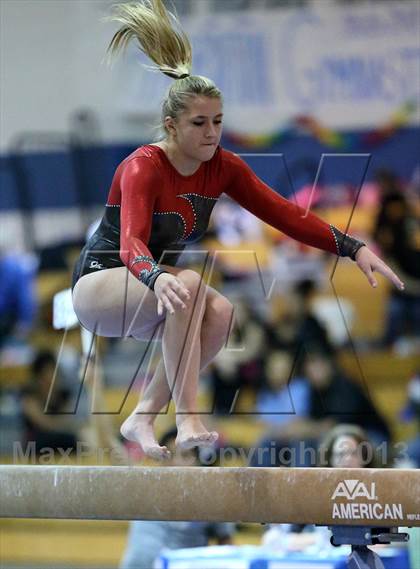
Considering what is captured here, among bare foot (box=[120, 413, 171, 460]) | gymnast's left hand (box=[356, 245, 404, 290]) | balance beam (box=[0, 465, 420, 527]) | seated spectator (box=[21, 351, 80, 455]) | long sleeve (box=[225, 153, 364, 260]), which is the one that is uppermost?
long sleeve (box=[225, 153, 364, 260])

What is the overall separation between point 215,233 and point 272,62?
137 cm

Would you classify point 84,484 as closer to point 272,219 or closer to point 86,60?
point 272,219

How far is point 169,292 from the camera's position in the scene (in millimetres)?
2988

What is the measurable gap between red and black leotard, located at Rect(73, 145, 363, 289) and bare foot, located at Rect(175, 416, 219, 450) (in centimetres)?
52

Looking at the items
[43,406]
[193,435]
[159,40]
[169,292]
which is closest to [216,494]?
[193,435]

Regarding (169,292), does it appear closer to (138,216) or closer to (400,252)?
(138,216)

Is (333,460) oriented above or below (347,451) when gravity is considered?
below

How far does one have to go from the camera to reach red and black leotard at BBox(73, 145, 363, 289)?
321 centimetres

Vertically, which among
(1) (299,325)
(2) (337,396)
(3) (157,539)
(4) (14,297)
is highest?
(4) (14,297)

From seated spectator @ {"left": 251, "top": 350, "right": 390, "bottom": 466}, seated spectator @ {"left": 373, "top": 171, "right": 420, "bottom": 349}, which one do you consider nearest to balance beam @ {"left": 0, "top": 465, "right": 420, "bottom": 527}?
seated spectator @ {"left": 251, "top": 350, "right": 390, "bottom": 466}

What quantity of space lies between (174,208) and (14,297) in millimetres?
4928

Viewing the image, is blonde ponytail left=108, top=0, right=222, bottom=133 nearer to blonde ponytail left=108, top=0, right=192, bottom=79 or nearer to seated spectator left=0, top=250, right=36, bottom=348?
blonde ponytail left=108, top=0, right=192, bottom=79

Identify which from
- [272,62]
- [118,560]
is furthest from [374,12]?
[118,560]

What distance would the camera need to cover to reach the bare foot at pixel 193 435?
3.22 m
